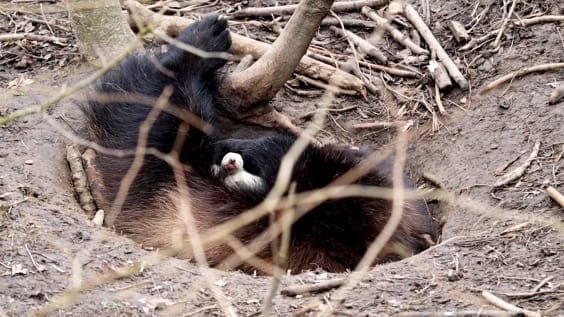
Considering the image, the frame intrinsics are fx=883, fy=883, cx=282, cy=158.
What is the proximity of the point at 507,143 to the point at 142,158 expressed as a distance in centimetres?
221

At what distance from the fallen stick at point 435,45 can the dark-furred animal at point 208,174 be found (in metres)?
0.92

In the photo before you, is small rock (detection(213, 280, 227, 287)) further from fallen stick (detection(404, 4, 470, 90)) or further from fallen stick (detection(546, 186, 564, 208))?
fallen stick (detection(404, 4, 470, 90))

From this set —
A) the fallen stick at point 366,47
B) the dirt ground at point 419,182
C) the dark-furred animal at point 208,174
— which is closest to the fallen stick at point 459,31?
the dirt ground at point 419,182

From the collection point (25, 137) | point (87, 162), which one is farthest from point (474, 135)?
point (25, 137)

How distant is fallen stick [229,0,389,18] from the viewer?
688 cm

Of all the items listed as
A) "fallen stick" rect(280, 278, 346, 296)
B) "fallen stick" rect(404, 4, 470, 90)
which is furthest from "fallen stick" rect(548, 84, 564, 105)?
"fallen stick" rect(280, 278, 346, 296)

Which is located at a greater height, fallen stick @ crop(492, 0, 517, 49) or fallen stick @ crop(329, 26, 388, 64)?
fallen stick @ crop(492, 0, 517, 49)

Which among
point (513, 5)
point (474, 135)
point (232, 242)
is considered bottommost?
point (232, 242)

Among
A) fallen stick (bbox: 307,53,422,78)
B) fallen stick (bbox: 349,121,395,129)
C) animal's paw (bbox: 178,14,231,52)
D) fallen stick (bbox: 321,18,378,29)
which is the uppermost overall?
animal's paw (bbox: 178,14,231,52)

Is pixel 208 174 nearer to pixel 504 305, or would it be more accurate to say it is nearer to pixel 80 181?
pixel 80 181

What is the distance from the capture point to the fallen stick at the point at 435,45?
6035 mm

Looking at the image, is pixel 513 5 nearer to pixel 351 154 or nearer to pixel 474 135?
pixel 474 135

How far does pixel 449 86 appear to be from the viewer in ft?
20.0

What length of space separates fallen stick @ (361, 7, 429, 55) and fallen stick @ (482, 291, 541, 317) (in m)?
3.06
